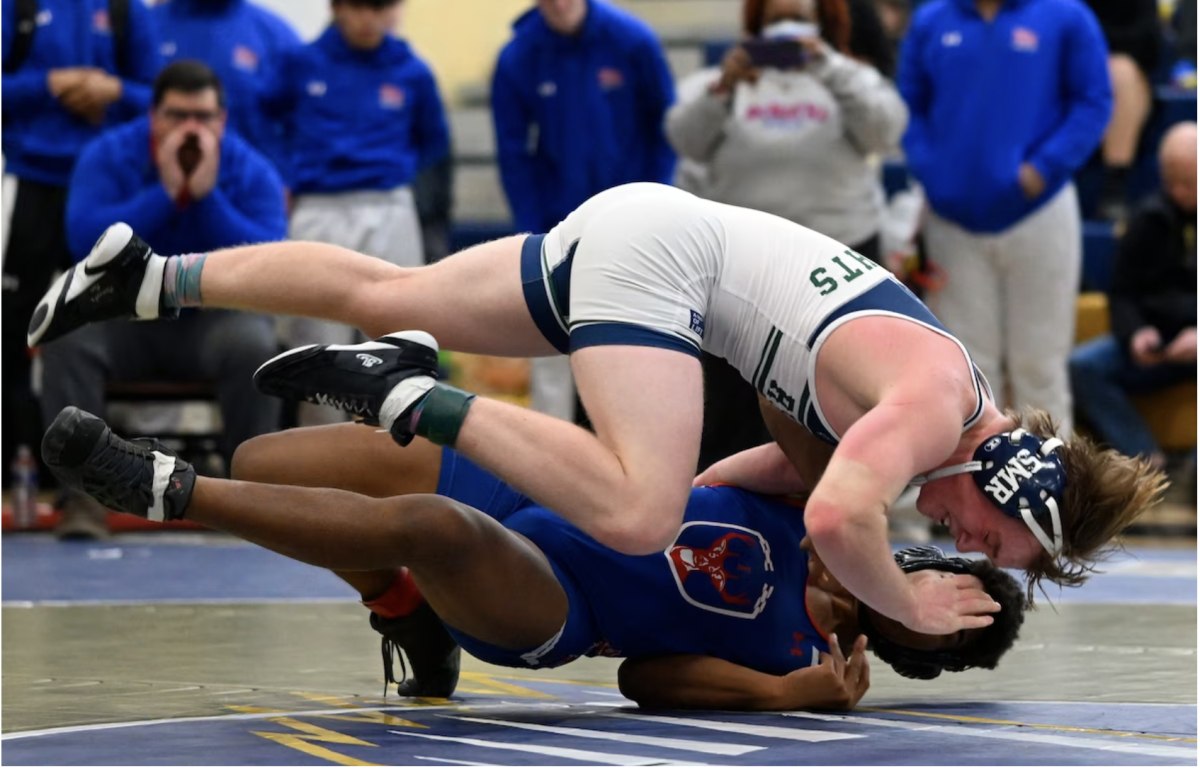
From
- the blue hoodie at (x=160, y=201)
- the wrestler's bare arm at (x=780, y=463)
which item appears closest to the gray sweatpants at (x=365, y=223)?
the blue hoodie at (x=160, y=201)

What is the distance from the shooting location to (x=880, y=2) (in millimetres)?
8883

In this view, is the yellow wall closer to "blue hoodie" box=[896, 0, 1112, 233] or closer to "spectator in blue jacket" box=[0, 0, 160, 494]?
"spectator in blue jacket" box=[0, 0, 160, 494]

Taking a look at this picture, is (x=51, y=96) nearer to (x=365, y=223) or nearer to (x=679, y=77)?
(x=365, y=223)

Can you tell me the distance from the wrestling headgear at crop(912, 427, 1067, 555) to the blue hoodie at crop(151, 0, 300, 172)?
201 inches

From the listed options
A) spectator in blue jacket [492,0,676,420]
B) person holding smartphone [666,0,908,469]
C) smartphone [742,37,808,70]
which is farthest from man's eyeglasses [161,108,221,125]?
smartphone [742,37,808,70]

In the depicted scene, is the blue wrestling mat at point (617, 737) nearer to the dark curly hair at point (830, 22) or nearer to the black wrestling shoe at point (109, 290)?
the black wrestling shoe at point (109, 290)

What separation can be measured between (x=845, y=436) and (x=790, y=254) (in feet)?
1.66

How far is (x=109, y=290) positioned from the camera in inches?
153

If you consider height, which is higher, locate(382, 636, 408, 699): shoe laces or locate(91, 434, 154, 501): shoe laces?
locate(91, 434, 154, 501): shoe laces

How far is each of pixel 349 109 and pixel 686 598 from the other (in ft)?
15.2

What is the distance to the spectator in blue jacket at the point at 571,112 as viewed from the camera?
7359mm

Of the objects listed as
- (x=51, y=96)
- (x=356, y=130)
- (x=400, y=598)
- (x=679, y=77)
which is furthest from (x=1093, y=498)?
(x=679, y=77)

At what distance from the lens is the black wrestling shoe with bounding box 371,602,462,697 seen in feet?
12.1

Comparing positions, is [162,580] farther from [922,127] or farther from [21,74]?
[922,127]
